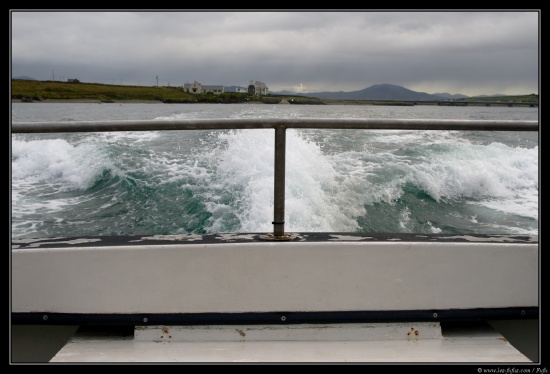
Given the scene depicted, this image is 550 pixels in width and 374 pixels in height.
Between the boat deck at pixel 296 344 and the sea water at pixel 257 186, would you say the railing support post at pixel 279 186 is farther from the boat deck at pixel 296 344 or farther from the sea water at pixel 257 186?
the sea water at pixel 257 186

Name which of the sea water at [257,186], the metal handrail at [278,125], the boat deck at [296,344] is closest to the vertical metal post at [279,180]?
the metal handrail at [278,125]

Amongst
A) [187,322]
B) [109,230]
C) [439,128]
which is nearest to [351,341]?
[187,322]

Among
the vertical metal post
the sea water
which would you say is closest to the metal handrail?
the vertical metal post

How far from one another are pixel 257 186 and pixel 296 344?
6.49 meters

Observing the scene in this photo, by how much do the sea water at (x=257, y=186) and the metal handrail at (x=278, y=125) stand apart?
5082 mm

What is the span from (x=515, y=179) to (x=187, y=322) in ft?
39.6

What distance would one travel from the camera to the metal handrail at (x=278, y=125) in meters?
2.13

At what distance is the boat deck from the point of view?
2092 millimetres

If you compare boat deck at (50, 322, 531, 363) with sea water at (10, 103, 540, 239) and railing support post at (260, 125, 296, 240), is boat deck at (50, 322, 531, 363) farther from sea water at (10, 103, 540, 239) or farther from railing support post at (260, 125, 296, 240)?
sea water at (10, 103, 540, 239)

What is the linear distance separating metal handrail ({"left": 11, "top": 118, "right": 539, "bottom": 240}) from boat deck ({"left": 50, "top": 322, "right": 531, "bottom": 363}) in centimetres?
45

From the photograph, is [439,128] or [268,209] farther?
[268,209]

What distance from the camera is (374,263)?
227 cm

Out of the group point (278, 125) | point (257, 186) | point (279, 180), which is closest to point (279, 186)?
point (279, 180)

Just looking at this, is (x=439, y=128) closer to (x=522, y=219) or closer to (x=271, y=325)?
(x=271, y=325)
